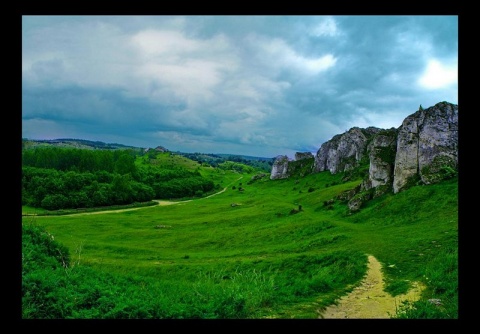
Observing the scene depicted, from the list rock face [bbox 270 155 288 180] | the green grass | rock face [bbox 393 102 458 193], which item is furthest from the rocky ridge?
rock face [bbox 270 155 288 180]

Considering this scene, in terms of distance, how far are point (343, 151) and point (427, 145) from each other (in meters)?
65.3

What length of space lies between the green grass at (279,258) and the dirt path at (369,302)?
43cm

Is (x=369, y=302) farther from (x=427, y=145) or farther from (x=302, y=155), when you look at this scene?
(x=302, y=155)

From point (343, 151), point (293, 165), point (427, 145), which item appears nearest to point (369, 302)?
point (427, 145)

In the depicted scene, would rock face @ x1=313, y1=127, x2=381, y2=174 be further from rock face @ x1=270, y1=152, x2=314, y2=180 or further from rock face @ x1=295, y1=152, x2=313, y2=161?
rock face @ x1=295, y1=152, x2=313, y2=161

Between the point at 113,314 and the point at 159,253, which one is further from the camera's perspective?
the point at 159,253

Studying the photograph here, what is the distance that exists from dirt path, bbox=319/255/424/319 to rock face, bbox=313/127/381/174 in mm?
83363

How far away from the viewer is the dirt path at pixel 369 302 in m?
11.5

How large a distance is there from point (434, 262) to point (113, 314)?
1630 cm

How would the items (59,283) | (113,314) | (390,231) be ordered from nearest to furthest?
(113,314), (59,283), (390,231)

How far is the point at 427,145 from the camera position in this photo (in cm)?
4175
